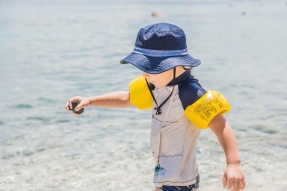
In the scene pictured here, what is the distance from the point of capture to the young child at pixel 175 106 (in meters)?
2.37

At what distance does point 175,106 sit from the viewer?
101 inches

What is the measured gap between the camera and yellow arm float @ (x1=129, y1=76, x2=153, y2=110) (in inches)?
109

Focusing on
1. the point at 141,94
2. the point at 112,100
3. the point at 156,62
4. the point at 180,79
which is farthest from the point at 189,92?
the point at 112,100

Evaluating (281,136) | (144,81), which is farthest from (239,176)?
(281,136)

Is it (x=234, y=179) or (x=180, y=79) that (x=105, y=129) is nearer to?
(x=180, y=79)

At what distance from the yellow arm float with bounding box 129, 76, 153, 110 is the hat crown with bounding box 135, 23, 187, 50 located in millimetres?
396

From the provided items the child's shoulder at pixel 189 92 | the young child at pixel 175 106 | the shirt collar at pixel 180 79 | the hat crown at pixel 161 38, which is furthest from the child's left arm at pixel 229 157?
the hat crown at pixel 161 38

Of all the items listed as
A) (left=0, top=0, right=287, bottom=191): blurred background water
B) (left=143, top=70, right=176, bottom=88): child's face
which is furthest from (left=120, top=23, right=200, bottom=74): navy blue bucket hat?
(left=0, top=0, right=287, bottom=191): blurred background water

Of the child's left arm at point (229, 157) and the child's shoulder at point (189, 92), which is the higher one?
the child's shoulder at point (189, 92)

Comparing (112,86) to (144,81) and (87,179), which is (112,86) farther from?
(144,81)

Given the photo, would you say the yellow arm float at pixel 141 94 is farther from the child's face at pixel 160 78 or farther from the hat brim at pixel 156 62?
the hat brim at pixel 156 62

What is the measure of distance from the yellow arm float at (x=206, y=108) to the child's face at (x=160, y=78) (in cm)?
19

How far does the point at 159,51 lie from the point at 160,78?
173 millimetres

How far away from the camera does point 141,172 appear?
449 cm
